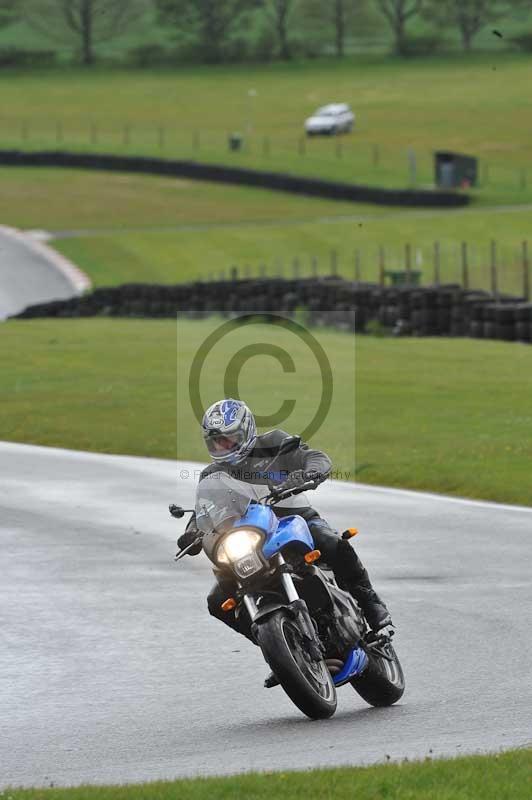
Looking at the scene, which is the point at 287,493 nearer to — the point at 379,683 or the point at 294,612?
the point at 294,612

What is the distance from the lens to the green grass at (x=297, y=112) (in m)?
81.3

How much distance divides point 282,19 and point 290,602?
5313 inches

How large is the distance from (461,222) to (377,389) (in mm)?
38795

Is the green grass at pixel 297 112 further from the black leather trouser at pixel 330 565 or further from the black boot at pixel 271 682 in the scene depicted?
the black boot at pixel 271 682

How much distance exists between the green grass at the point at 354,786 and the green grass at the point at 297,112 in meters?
63.1

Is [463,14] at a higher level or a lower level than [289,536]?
lower

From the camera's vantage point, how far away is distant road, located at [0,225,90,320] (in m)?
52.8

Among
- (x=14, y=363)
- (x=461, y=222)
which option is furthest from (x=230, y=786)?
(x=461, y=222)

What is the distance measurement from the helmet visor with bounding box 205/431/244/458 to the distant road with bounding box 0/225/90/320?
1657 inches

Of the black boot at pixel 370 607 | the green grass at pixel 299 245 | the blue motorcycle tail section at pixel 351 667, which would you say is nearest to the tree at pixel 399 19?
the green grass at pixel 299 245

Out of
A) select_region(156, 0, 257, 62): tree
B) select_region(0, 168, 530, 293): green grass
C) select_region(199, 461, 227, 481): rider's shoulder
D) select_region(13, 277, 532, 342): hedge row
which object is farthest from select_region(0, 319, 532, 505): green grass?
select_region(156, 0, 257, 62): tree

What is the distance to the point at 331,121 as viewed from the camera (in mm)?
93312

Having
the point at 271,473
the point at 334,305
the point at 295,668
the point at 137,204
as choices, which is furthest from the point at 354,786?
the point at 137,204

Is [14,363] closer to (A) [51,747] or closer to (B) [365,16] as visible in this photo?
(A) [51,747]
